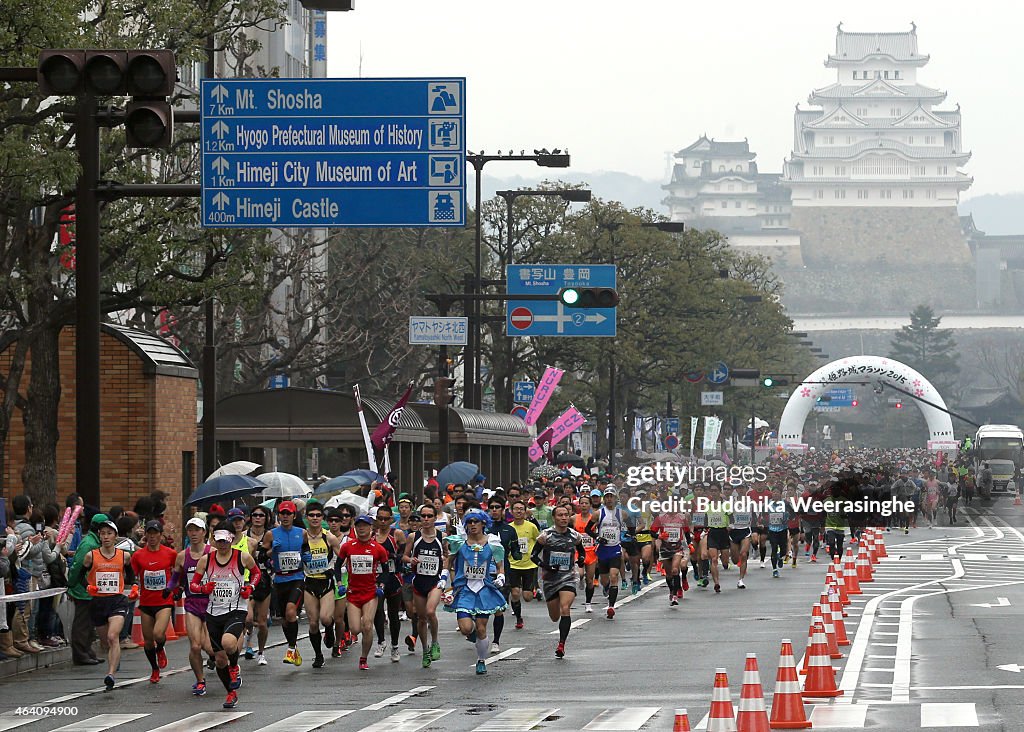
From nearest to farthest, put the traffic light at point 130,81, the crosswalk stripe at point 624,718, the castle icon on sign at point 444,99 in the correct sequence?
the crosswalk stripe at point 624,718 < the traffic light at point 130,81 < the castle icon on sign at point 444,99

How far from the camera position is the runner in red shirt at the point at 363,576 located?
18.9 metres

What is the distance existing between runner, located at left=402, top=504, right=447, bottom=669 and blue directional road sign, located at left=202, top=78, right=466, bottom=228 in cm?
400

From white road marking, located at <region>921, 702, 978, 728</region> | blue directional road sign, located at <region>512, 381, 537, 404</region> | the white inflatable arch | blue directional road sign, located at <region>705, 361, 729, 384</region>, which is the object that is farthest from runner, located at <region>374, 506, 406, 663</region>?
the white inflatable arch

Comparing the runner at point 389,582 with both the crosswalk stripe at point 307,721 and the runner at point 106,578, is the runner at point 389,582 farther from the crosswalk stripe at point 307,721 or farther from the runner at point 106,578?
the crosswalk stripe at point 307,721

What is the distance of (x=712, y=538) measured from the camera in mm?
30141

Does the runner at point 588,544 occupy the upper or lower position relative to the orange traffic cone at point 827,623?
upper

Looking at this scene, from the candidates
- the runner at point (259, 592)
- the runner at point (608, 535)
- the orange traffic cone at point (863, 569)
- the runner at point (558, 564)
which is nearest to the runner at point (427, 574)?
the runner at point (259, 592)

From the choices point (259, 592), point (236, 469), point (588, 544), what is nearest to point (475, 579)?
point (259, 592)

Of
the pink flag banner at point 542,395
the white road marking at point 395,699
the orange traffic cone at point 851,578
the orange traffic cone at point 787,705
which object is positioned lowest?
the white road marking at point 395,699

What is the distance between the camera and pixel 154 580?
58.7ft

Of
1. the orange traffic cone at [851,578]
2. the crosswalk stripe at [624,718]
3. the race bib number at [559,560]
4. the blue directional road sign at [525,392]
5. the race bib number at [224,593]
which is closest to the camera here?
the crosswalk stripe at [624,718]

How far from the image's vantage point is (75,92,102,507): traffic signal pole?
63.6 feet

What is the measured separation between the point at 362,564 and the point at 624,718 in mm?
5202

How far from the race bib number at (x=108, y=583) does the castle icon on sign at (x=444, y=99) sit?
22.1ft
